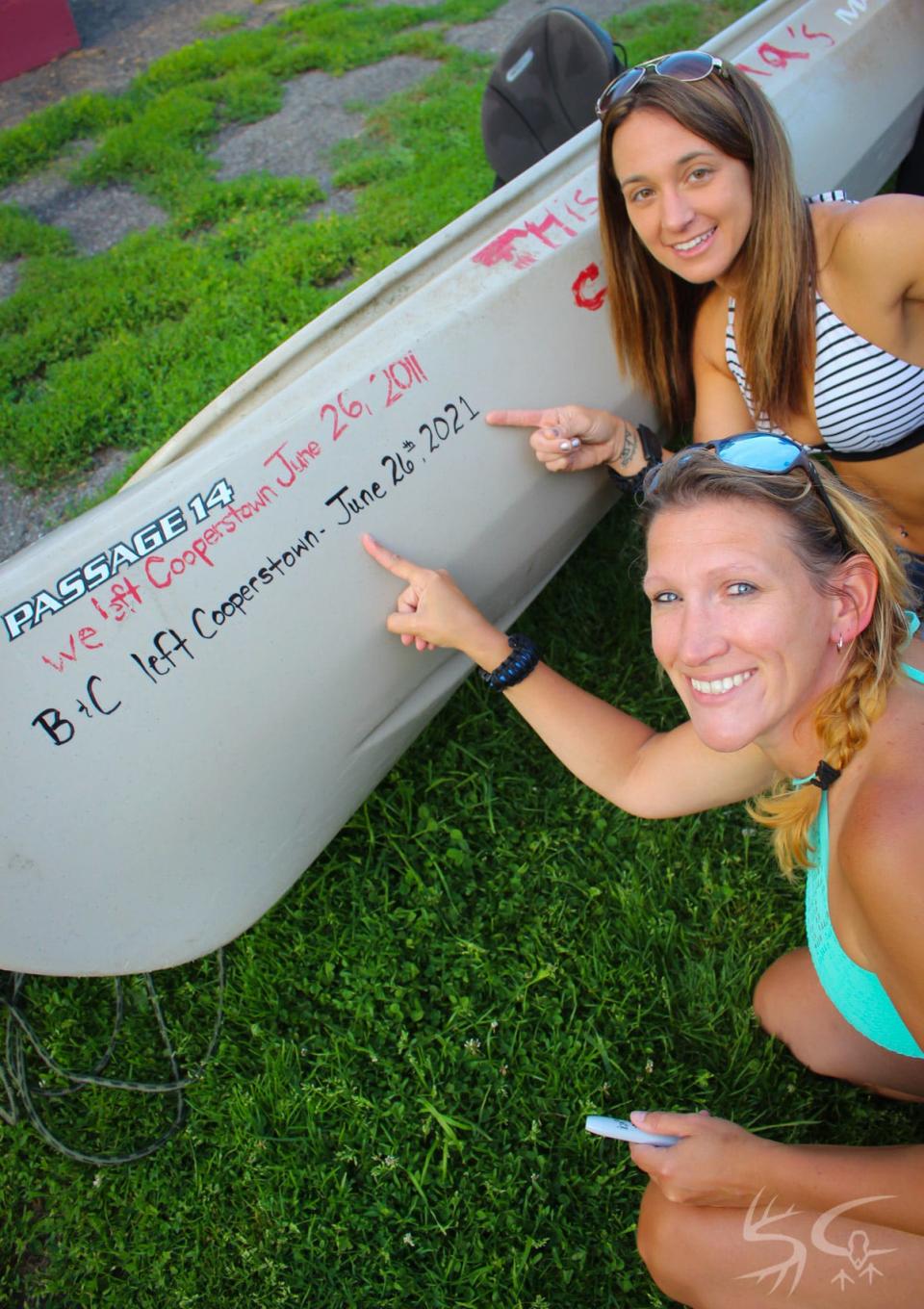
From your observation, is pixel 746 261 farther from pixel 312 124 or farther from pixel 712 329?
pixel 312 124

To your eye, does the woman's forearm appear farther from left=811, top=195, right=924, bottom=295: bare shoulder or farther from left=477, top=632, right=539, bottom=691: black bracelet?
left=811, top=195, right=924, bottom=295: bare shoulder

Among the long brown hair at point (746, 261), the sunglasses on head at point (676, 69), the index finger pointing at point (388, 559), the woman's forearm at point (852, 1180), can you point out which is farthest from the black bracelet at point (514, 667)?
the sunglasses on head at point (676, 69)

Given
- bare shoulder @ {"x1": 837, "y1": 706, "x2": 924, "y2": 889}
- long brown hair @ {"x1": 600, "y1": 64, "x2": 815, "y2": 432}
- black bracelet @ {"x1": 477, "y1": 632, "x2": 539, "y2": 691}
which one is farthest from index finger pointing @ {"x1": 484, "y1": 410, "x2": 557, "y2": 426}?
bare shoulder @ {"x1": 837, "y1": 706, "x2": 924, "y2": 889}

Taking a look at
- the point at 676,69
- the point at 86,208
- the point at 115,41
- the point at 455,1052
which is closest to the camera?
the point at 676,69

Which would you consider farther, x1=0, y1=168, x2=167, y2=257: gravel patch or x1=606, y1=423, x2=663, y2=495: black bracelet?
x1=0, y1=168, x2=167, y2=257: gravel patch

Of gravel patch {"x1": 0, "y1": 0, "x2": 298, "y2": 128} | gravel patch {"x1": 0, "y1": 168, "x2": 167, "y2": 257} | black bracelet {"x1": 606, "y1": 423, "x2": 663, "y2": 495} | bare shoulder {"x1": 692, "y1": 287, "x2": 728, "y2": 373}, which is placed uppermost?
gravel patch {"x1": 0, "y1": 0, "x2": 298, "y2": 128}

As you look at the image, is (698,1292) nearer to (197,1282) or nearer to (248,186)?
(197,1282)

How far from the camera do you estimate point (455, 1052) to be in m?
2.19

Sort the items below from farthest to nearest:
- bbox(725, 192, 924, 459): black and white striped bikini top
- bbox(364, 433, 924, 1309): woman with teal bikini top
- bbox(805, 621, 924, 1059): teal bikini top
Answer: bbox(725, 192, 924, 459): black and white striped bikini top
bbox(805, 621, 924, 1059): teal bikini top
bbox(364, 433, 924, 1309): woman with teal bikini top

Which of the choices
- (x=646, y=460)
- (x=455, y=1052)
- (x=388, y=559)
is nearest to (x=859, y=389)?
(x=646, y=460)

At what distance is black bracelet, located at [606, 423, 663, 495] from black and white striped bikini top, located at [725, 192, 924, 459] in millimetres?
275

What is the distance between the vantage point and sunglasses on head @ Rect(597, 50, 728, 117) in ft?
6.33

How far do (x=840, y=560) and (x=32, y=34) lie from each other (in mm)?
6202

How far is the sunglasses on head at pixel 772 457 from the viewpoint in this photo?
1544mm
